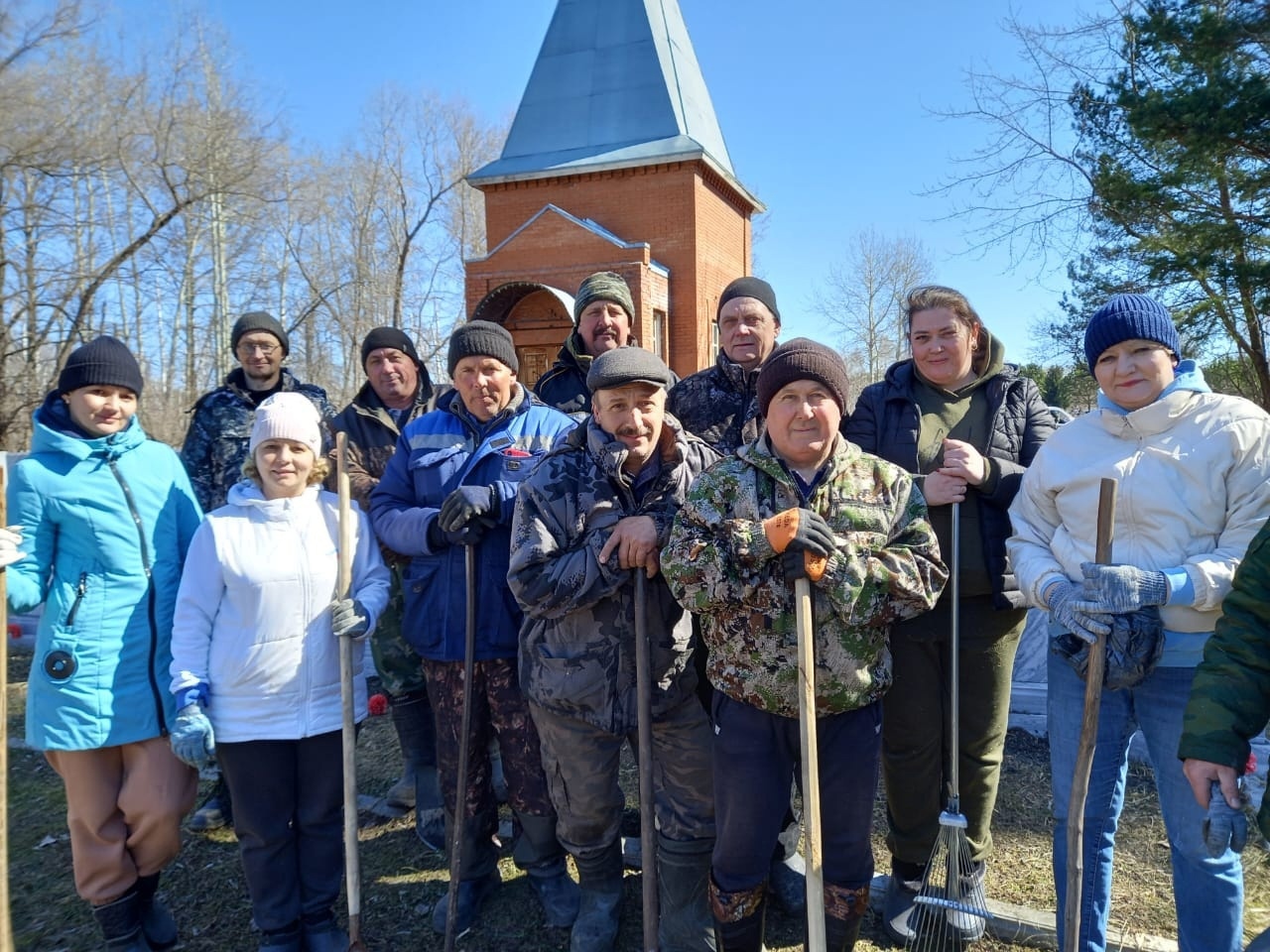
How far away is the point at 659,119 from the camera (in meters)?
16.0

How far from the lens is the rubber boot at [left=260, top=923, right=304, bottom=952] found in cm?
281

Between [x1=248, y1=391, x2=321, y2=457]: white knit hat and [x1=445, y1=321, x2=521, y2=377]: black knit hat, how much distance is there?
575 mm

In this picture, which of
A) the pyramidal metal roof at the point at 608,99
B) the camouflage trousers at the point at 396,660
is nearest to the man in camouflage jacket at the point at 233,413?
the camouflage trousers at the point at 396,660

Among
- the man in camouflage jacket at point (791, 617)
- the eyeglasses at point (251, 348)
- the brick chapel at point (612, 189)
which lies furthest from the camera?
the brick chapel at point (612, 189)

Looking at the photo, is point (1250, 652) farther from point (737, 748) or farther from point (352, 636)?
point (352, 636)

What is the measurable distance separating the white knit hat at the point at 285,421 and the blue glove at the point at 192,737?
0.95 meters

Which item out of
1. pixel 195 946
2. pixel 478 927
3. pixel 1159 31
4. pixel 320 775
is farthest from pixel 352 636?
pixel 1159 31

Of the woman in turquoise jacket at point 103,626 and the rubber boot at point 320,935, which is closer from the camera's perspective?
the woman in turquoise jacket at point 103,626

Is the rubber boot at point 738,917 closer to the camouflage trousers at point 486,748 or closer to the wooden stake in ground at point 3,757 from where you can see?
the camouflage trousers at point 486,748

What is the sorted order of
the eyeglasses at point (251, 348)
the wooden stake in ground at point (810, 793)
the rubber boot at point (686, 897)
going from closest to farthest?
the wooden stake in ground at point (810, 793) → the rubber boot at point (686, 897) → the eyeglasses at point (251, 348)

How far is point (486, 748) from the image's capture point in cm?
323

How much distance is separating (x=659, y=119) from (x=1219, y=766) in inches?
641

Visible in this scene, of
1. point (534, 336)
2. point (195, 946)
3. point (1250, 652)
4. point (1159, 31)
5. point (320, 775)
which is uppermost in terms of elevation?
point (1159, 31)

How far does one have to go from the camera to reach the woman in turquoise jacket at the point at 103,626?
2750 millimetres
